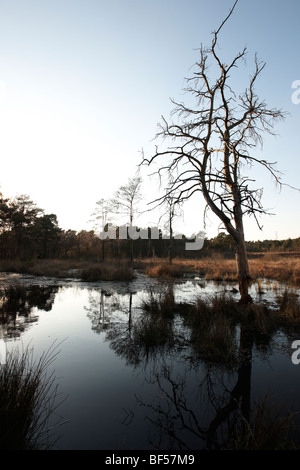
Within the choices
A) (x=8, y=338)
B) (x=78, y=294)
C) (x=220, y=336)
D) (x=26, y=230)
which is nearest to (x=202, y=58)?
(x=220, y=336)

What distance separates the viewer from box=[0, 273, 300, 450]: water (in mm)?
2775

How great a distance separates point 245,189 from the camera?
8.23 metres

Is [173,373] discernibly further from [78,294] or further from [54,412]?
[78,294]

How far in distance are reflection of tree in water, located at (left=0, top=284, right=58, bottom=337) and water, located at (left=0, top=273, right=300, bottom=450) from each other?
6 cm

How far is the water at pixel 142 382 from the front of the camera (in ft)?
9.11

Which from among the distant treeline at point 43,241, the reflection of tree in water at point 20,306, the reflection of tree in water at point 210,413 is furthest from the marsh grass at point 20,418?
the distant treeline at point 43,241

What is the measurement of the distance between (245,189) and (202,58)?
4.97m

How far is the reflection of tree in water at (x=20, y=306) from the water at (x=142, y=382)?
2.2 inches

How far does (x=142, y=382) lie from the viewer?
393 centimetres

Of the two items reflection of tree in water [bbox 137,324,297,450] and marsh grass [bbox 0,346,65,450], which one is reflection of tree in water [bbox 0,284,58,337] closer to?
marsh grass [bbox 0,346,65,450]

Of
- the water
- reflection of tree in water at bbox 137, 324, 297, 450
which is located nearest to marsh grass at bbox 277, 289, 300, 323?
the water

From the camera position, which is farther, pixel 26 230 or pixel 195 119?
pixel 26 230

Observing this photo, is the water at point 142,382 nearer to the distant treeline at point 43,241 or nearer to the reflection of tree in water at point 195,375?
the reflection of tree in water at point 195,375

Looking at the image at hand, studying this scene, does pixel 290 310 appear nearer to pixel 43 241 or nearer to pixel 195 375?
pixel 195 375
